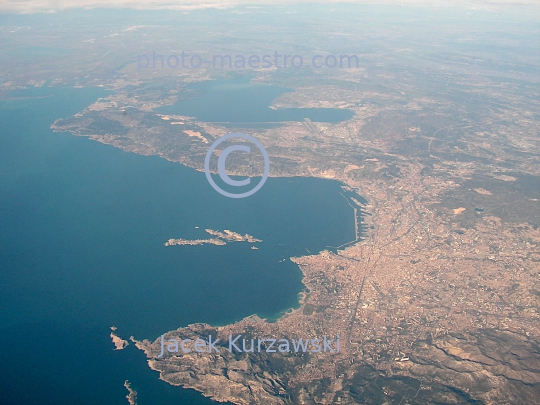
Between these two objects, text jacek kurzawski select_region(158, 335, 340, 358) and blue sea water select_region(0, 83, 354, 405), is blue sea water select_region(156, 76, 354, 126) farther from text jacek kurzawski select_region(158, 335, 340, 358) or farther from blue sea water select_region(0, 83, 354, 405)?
text jacek kurzawski select_region(158, 335, 340, 358)

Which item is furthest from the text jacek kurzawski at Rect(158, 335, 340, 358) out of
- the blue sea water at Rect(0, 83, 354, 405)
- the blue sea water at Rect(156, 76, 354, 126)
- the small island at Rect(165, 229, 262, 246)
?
the blue sea water at Rect(156, 76, 354, 126)

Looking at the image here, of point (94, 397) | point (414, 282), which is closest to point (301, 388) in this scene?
point (94, 397)

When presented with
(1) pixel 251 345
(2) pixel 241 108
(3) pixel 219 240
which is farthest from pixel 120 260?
(2) pixel 241 108

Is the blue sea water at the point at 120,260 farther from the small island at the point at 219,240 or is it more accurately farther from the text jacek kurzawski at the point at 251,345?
the text jacek kurzawski at the point at 251,345

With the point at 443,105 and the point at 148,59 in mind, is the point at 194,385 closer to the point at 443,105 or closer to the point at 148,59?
the point at 443,105

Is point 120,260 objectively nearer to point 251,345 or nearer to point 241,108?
point 251,345

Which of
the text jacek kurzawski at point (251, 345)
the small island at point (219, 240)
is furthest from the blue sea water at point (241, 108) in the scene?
the text jacek kurzawski at point (251, 345)
